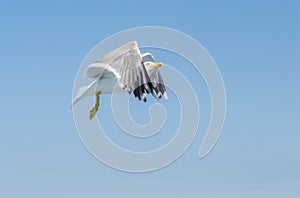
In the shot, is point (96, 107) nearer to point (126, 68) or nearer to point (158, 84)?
point (126, 68)

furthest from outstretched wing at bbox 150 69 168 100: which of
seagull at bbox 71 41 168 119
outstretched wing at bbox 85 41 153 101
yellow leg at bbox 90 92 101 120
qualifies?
yellow leg at bbox 90 92 101 120

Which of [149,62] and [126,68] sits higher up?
[149,62]

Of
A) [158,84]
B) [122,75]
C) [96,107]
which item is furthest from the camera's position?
[158,84]

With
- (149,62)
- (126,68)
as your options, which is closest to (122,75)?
(126,68)

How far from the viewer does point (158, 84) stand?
1466 centimetres

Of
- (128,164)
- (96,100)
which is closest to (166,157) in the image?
(128,164)

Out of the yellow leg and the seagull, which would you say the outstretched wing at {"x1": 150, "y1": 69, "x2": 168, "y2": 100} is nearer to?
the seagull

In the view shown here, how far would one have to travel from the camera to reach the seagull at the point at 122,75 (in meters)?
13.4

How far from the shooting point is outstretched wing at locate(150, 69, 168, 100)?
46.9ft

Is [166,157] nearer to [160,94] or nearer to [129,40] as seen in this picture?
[160,94]

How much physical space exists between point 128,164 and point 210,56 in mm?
2663

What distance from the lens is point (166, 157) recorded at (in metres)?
14.3

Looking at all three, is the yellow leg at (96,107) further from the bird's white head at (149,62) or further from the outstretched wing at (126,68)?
the bird's white head at (149,62)

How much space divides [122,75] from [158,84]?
1289mm
